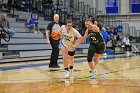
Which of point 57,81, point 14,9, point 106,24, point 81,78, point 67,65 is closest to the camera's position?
point 57,81

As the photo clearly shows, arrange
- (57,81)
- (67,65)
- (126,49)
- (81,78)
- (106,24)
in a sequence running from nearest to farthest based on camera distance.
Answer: (57,81) → (81,78) → (67,65) → (126,49) → (106,24)

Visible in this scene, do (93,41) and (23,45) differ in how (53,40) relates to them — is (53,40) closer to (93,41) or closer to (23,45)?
(93,41)

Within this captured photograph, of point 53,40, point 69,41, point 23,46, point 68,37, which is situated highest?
point 68,37

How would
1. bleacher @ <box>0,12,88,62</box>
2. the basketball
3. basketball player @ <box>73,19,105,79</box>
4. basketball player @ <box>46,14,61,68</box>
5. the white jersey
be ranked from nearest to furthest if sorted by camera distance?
basketball player @ <box>73,19,105,79</box>
the white jersey
the basketball
basketball player @ <box>46,14,61,68</box>
bleacher @ <box>0,12,88,62</box>

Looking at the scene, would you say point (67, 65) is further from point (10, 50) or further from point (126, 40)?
point (126, 40)

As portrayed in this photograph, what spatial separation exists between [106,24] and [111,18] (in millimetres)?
936

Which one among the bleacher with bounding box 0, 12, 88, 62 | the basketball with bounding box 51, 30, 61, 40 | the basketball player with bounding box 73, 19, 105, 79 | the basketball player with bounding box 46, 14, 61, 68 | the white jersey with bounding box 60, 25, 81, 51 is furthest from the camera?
the bleacher with bounding box 0, 12, 88, 62

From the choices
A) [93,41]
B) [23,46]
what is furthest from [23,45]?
[93,41]

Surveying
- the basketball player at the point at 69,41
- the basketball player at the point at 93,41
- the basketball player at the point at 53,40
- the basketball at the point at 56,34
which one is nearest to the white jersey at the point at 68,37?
the basketball player at the point at 69,41

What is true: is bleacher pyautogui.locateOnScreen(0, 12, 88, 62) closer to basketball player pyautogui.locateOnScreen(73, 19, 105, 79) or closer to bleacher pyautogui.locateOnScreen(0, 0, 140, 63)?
bleacher pyautogui.locateOnScreen(0, 0, 140, 63)

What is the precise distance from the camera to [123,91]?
22.1 feet

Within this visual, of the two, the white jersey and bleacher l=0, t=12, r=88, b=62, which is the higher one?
the white jersey

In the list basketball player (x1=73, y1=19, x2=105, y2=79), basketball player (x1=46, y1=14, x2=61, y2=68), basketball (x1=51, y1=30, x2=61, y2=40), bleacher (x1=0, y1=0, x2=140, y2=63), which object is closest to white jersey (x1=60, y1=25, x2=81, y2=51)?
basketball player (x1=73, y1=19, x2=105, y2=79)

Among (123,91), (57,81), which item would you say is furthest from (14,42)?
(123,91)
